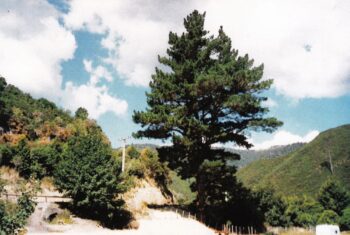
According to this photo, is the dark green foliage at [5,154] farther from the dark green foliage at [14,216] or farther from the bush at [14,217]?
the bush at [14,217]

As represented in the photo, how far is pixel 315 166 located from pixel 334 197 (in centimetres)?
4333

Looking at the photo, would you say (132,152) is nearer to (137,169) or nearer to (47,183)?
(137,169)

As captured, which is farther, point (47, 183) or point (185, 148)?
point (47, 183)

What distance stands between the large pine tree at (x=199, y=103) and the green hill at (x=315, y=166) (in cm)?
6003

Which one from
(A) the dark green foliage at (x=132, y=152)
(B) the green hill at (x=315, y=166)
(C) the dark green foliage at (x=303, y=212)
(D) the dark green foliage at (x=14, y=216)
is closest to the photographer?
(D) the dark green foliage at (x=14, y=216)

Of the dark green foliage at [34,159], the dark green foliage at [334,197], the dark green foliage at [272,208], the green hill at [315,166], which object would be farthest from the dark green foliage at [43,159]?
the green hill at [315,166]

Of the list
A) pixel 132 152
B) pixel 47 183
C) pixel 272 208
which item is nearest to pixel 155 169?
pixel 132 152

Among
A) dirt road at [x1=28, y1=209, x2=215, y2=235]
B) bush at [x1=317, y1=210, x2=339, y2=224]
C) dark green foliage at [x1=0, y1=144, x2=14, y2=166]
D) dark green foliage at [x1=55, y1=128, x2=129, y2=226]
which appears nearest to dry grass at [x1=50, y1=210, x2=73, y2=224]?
dirt road at [x1=28, y1=209, x2=215, y2=235]

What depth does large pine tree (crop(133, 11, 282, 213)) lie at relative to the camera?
34844mm

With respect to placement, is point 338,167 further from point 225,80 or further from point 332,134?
point 225,80

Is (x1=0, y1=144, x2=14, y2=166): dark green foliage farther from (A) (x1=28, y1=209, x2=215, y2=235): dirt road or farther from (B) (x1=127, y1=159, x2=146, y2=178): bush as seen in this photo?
(A) (x1=28, y1=209, x2=215, y2=235): dirt road

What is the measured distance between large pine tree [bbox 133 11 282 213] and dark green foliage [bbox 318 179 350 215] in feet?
142

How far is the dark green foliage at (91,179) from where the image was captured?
28969 millimetres

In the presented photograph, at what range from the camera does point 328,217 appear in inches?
2559
